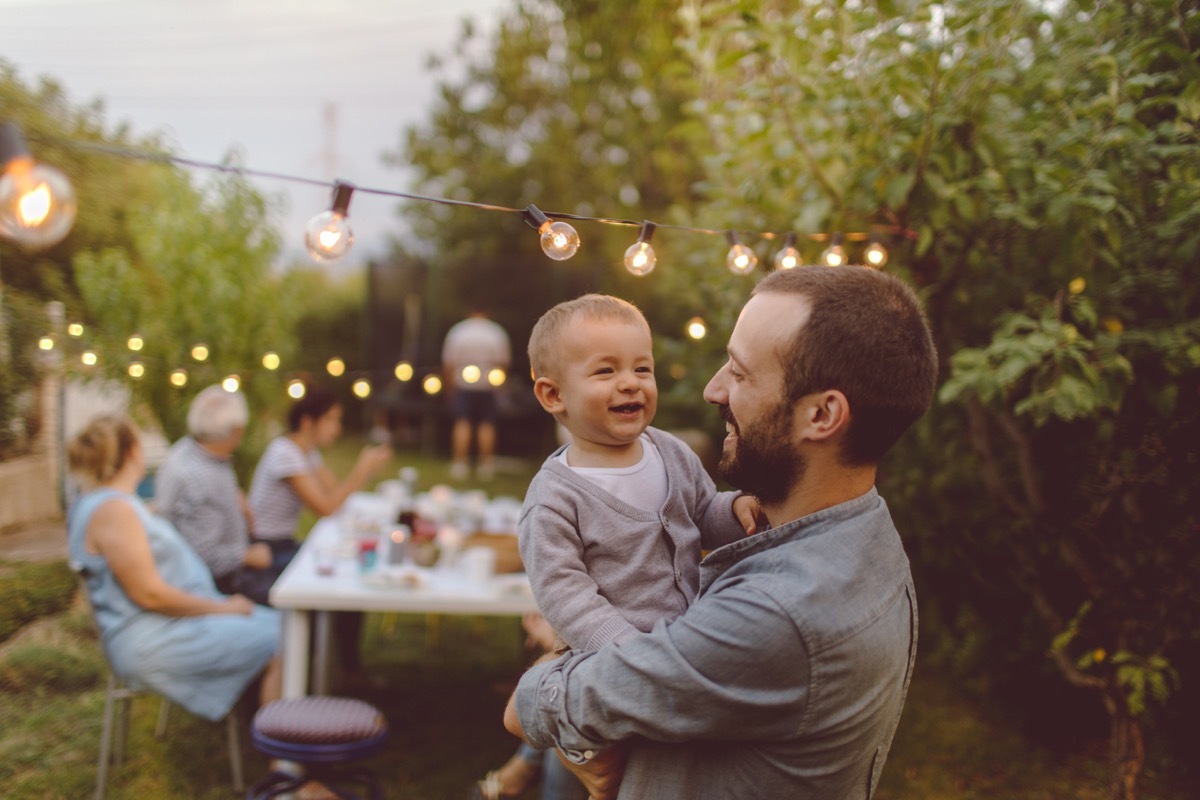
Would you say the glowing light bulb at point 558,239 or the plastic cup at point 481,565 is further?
the plastic cup at point 481,565

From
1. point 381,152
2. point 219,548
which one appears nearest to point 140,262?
point 219,548

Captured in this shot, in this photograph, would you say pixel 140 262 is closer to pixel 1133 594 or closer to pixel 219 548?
pixel 219 548

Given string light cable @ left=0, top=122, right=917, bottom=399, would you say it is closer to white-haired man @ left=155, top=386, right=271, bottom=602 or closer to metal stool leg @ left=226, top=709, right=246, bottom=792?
white-haired man @ left=155, top=386, right=271, bottom=602

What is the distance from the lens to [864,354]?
129 centimetres

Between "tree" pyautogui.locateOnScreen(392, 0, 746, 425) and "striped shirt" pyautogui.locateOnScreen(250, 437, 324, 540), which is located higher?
"tree" pyautogui.locateOnScreen(392, 0, 746, 425)

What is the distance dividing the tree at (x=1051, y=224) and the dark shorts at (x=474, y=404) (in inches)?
254

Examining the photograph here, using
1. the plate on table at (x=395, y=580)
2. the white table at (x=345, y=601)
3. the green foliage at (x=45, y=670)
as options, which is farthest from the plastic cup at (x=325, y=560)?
the green foliage at (x=45, y=670)

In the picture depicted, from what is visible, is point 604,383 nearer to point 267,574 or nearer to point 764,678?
point 764,678

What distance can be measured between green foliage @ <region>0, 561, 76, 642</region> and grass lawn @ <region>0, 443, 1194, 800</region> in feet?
0.09

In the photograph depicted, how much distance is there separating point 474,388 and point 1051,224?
25.1 feet

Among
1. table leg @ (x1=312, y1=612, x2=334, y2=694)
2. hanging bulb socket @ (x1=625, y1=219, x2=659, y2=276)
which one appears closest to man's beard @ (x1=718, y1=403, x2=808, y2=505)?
hanging bulb socket @ (x1=625, y1=219, x2=659, y2=276)

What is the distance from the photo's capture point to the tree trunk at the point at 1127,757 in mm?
3107

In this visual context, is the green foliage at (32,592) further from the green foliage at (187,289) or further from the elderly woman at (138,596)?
the green foliage at (187,289)

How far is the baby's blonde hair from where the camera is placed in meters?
3.26
